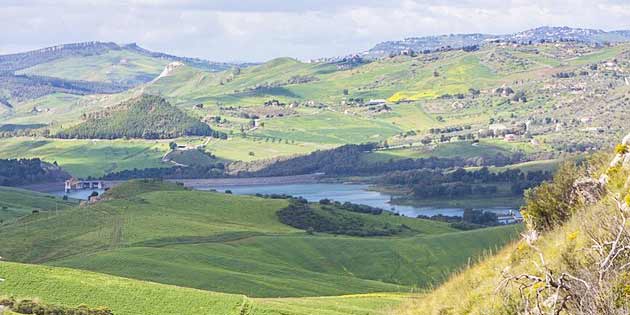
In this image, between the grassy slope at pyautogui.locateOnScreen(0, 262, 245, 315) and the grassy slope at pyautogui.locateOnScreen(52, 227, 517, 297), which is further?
the grassy slope at pyautogui.locateOnScreen(52, 227, 517, 297)

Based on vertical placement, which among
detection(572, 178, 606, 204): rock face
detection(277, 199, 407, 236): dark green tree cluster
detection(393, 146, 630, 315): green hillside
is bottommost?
detection(277, 199, 407, 236): dark green tree cluster

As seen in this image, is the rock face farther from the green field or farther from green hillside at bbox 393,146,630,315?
the green field

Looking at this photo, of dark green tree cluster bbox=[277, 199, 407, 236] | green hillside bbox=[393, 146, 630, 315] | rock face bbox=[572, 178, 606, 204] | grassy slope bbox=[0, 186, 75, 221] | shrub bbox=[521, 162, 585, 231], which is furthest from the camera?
grassy slope bbox=[0, 186, 75, 221]

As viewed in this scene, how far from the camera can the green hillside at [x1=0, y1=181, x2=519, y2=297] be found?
66062 millimetres

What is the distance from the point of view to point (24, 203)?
16700cm

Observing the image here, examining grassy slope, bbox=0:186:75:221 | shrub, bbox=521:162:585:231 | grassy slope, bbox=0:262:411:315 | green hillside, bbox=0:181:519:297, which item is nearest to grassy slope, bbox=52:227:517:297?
green hillside, bbox=0:181:519:297

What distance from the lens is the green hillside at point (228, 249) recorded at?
66062 mm

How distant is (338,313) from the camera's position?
39031mm

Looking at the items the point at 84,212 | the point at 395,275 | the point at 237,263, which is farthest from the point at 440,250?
the point at 84,212

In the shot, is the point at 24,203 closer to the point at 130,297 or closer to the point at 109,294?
the point at 109,294

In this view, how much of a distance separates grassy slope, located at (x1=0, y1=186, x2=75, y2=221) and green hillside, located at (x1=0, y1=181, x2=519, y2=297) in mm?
28053

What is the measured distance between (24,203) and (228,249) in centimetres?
9062

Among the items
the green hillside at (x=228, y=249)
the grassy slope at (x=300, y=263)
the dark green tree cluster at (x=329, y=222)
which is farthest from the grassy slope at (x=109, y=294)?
the dark green tree cluster at (x=329, y=222)

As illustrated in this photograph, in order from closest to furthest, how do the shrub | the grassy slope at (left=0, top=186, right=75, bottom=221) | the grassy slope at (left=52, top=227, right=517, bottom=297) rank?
the shrub, the grassy slope at (left=52, top=227, right=517, bottom=297), the grassy slope at (left=0, top=186, right=75, bottom=221)
